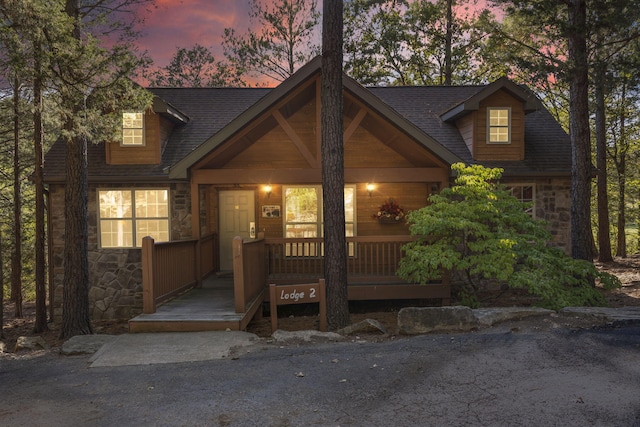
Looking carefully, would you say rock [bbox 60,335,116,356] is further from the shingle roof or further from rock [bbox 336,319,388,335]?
the shingle roof

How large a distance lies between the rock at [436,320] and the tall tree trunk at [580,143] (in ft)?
16.8

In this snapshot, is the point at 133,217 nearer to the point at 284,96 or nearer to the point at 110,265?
the point at 110,265

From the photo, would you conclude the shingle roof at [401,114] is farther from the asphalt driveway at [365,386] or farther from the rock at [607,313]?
the asphalt driveway at [365,386]

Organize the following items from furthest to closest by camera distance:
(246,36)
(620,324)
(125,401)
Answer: (246,36) → (620,324) → (125,401)

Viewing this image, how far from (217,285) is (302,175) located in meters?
3.25

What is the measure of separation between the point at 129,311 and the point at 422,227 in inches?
295

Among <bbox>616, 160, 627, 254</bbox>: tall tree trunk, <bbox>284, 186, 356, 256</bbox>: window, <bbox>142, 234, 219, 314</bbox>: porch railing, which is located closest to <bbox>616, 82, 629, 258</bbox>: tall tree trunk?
<bbox>616, 160, 627, 254</bbox>: tall tree trunk

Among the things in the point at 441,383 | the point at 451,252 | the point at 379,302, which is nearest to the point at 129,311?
the point at 379,302

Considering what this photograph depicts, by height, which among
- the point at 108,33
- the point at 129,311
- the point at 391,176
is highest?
the point at 108,33

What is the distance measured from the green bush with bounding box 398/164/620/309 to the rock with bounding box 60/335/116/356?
17.4ft

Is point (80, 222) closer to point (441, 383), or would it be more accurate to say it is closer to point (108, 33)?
point (108, 33)

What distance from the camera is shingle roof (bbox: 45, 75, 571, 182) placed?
1155 cm

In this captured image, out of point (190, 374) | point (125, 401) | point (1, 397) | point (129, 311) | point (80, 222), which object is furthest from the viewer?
point (129, 311)

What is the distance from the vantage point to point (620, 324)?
21.0ft
